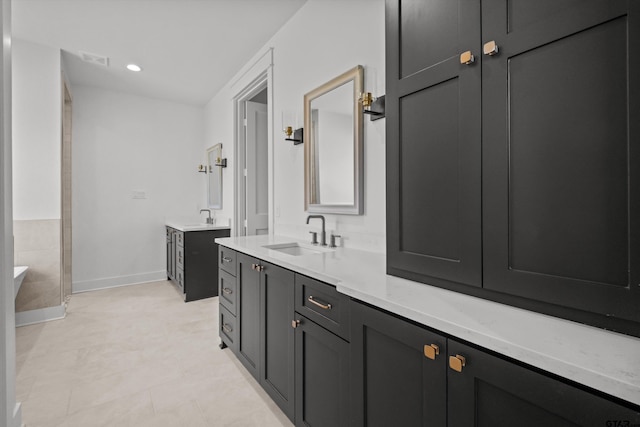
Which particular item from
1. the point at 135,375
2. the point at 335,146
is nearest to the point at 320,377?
the point at 335,146

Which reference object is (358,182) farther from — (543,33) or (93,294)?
(93,294)

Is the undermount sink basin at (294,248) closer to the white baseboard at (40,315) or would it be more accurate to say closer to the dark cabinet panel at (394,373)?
the dark cabinet panel at (394,373)

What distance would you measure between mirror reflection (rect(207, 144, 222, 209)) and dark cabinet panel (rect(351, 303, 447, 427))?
3653 mm

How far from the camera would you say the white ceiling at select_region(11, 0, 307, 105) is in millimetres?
2529

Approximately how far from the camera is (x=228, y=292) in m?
2.39

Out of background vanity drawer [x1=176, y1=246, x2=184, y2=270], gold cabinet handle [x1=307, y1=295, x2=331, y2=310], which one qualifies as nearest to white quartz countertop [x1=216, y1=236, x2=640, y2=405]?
gold cabinet handle [x1=307, y1=295, x2=331, y2=310]

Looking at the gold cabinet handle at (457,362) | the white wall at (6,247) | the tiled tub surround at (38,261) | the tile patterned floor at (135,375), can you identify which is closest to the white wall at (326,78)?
the gold cabinet handle at (457,362)

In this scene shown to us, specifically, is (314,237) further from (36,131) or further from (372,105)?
(36,131)

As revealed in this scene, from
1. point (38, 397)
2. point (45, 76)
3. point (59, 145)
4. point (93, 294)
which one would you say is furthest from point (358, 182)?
point (93, 294)

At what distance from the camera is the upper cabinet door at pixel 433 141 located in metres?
0.99

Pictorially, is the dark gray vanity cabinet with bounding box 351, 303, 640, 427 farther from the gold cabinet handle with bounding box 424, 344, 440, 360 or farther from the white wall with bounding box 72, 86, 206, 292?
the white wall with bounding box 72, 86, 206, 292

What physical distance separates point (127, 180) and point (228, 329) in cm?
339

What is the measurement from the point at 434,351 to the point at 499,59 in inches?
34.2

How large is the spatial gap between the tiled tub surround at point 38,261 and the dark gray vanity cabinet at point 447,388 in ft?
11.8
